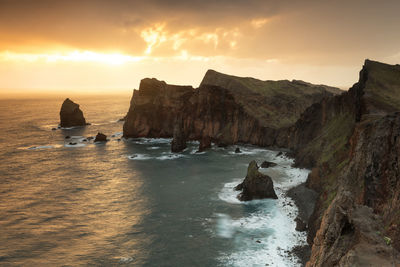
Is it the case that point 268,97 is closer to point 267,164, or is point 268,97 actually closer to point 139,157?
point 267,164

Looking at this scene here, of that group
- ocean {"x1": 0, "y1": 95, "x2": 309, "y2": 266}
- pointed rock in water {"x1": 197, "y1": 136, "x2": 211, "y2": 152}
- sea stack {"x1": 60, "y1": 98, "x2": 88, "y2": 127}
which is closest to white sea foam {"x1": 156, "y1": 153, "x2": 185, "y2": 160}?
ocean {"x1": 0, "y1": 95, "x2": 309, "y2": 266}

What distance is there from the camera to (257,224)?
4484cm

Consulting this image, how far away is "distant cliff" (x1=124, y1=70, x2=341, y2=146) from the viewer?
109 metres

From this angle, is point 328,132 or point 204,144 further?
point 204,144

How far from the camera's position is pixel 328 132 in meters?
68.1

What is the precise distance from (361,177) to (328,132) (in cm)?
3855

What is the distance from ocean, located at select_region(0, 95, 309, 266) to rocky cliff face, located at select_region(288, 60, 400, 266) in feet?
25.0

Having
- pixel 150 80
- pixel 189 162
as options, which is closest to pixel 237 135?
pixel 189 162

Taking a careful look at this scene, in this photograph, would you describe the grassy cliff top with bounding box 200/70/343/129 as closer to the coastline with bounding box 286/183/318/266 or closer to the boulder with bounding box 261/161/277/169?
the boulder with bounding box 261/161/277/169

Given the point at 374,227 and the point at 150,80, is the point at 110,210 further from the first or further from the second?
the point at 150,80

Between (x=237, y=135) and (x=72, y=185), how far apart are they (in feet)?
207

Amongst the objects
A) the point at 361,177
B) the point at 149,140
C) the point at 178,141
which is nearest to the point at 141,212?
the point at 361,177

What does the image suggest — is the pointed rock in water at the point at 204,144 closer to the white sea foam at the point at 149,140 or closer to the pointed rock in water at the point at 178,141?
the pointed rock in water at the point at 178,141

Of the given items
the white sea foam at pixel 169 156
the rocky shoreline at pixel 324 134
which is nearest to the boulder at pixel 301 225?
the rocky shoreline at pixel 324 134
